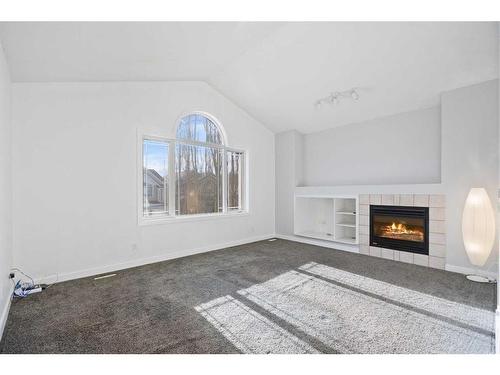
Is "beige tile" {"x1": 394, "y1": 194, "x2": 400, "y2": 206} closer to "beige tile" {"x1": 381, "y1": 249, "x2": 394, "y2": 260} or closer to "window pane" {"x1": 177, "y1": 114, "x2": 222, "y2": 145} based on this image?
"beige tile" {"x1": 381, "y1": 249, "x2": 394, "y2": 260}

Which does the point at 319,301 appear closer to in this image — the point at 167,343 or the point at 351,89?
the point at 167,343

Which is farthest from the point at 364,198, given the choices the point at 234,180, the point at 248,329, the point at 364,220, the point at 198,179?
the point at 248,329

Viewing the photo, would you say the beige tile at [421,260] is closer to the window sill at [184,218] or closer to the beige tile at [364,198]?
the beige tile at [364,198]

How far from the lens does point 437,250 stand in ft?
11.9

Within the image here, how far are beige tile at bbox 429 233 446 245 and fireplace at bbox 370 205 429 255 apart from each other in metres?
0.06

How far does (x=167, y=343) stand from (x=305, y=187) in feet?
13.1

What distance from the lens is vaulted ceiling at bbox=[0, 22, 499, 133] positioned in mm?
2457

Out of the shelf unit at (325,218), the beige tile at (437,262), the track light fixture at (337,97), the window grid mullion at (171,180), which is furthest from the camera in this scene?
the shelf unit at (325,218)

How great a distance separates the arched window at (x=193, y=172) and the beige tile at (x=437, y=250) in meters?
3.21

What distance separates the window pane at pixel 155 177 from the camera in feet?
13.4

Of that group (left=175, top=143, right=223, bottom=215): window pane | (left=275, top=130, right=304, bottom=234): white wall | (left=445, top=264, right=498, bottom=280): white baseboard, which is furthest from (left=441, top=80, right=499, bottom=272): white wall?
(left=175, top=143, right=223, bottom=215): window pane

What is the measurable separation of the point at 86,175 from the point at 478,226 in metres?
4.86

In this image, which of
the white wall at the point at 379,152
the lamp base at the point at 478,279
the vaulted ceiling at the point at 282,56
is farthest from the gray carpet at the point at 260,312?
the vaulted ceiling at the point at 282,56
